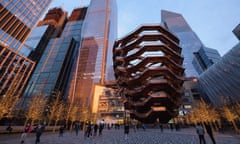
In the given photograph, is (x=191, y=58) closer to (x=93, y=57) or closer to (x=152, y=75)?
(x=93, y=57)

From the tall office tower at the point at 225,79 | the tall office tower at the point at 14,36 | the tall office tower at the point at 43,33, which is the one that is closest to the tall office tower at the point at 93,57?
the tall office tower at the point at 43,33

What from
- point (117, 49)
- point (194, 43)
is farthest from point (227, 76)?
point (194, 43)

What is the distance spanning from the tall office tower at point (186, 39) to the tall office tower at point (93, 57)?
54285 mm

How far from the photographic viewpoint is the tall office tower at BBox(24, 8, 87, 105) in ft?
172

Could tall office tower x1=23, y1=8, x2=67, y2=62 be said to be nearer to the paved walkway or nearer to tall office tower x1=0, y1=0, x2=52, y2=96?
tall office tower x1=0, y1=0, x2=52, y2=96

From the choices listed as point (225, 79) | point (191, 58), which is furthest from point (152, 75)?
point (191, 58)

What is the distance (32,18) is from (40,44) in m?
35.4

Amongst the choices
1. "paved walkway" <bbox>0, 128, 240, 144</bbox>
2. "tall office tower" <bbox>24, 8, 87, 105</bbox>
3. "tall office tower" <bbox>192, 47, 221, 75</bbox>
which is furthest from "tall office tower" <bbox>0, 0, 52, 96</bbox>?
"tall office tower" <bbox>192, 47, 221, 75</bbox>

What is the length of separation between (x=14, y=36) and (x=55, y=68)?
941 inches

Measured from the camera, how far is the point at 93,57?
74688 millimetres

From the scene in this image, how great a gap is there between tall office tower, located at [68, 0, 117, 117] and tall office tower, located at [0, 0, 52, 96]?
2504 cm

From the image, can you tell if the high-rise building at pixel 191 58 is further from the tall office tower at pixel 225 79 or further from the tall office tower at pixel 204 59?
the tall office tower at pixel 225 79

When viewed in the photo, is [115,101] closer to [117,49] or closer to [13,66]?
[117,49]

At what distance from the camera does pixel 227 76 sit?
36.5m
